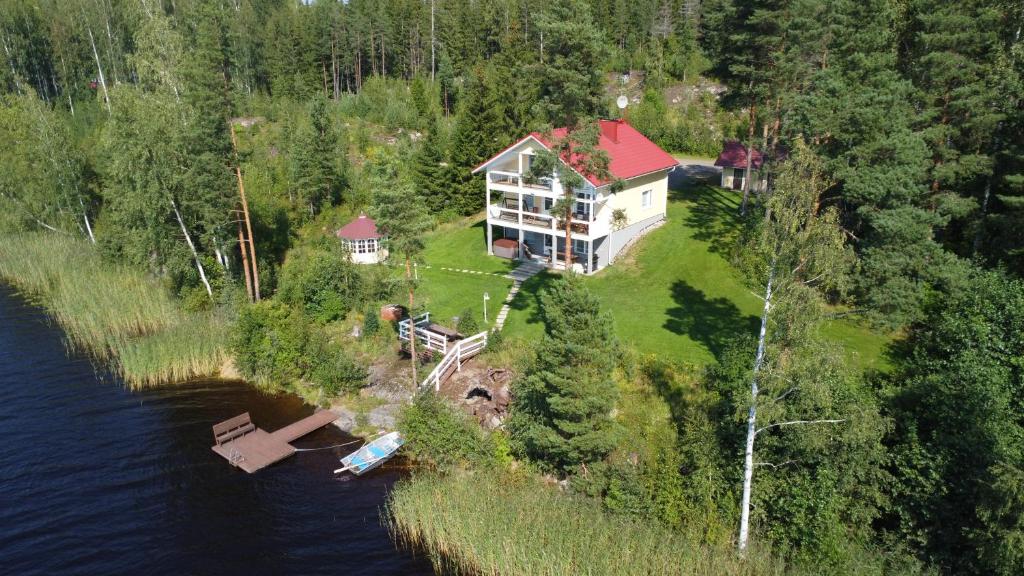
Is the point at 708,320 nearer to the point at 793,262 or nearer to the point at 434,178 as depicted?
the point at 793,262

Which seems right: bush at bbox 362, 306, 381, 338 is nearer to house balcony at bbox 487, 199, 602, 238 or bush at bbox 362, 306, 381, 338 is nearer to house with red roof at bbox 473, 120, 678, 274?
house with red roof at bbox 473, 120, 678, 274

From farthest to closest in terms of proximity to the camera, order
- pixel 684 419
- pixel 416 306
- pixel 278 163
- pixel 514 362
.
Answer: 1. pixel 278 163
2. pixel 416 306
3. pixel 514 362
4. pixel 684 419

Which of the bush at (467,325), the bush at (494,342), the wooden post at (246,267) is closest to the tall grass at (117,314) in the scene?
the wooden post at (246,267)

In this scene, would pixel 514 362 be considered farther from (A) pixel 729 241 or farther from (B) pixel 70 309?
(B) pixel 70 309

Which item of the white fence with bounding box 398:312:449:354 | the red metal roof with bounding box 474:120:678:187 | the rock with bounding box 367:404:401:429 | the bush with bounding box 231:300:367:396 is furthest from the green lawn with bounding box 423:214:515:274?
the rock with bounding box 367:404:401:429

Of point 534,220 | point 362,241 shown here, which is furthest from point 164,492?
point 534,220

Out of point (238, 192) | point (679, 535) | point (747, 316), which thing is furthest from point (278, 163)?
point (679, 535)
